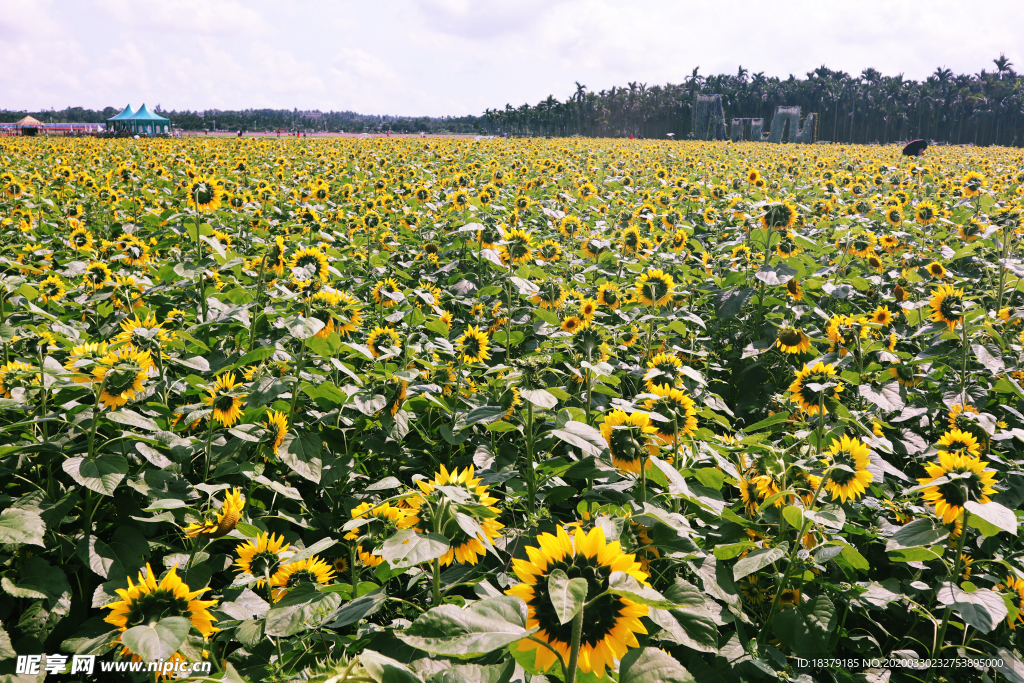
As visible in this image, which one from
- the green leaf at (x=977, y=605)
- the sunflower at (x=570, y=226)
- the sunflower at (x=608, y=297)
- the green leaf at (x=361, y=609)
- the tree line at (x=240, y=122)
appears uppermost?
the tree line at (x=240, y=122)

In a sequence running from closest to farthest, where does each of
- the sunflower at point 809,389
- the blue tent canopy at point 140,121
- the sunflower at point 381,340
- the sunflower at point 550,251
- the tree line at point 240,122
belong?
the sunflower at point 809,389, the sunflower at point 381,340, the sunflower at point 550,251, the blue tent canopy at point 140,121, the tree line at point 240,122

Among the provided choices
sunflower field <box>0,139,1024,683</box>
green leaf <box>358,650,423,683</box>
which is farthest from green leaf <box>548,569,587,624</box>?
green leaf <box>358,650,423,683</box>

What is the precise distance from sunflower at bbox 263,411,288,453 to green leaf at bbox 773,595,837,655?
1680 millimetres

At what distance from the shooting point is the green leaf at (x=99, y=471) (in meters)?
1.72

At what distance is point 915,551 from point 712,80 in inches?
3716

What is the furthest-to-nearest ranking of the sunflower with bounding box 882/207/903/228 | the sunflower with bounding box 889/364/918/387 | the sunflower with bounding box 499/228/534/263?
the sunflower with bounding box 882/207/903/228 < the sunflower with bounding box 499/228/534/263 < the sunflower with bounding box 889/364/918/387

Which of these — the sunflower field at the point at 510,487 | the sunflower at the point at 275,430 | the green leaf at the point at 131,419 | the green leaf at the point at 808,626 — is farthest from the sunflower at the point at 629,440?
the green leaf at the point at 131,419

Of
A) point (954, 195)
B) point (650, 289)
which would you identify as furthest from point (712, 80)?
point (650, 289)

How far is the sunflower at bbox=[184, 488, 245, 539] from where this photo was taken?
1702mm

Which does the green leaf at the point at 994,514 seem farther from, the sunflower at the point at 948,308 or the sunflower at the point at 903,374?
the sunflower at the point at 948,308

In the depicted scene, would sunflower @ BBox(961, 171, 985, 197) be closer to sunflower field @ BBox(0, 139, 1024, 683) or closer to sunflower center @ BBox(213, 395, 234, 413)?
sunflower field @ BBox(0, 139, 1024, 683)

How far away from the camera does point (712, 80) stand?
84.4 meters

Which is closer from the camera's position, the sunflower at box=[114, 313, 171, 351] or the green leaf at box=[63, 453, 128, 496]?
the green leaf at box=[63, 453, 128, 496]

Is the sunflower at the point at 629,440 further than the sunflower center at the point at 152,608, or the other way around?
the sunflower at the point at 629,440
